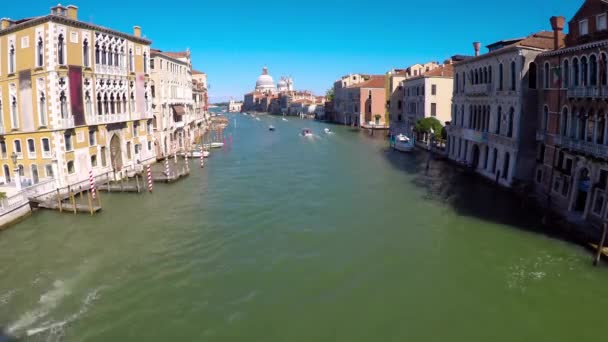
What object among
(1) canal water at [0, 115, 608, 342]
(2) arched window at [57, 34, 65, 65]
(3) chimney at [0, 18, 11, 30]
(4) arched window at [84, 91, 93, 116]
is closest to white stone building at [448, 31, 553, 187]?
(1) canal water at [0, 115, 608, 342]

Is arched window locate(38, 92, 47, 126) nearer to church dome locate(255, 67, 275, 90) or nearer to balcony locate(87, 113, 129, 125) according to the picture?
balcony locate(87, 113, 129, 125)

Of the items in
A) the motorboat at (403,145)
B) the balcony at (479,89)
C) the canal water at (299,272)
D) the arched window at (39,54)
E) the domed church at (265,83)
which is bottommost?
the canal water at (299,272)

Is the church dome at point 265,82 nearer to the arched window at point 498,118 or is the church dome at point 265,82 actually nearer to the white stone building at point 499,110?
the white stone building at point 499,110

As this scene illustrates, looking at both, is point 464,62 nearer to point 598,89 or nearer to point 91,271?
point 598,89

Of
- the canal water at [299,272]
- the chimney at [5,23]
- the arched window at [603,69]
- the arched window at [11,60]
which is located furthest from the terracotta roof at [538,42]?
the chimney at [5,23]

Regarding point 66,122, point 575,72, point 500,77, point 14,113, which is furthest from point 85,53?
point 575,72
